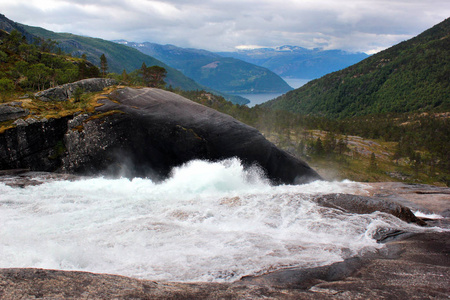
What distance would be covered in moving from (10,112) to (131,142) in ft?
46.6

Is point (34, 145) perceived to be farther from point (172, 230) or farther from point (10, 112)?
point (172, 230)

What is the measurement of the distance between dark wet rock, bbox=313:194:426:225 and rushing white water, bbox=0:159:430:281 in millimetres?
993

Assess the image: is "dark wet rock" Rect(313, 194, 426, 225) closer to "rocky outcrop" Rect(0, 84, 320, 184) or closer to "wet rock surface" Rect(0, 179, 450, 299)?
"wet rock surface" Rect(0, 179, 450, 299)

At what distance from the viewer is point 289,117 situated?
126812mm

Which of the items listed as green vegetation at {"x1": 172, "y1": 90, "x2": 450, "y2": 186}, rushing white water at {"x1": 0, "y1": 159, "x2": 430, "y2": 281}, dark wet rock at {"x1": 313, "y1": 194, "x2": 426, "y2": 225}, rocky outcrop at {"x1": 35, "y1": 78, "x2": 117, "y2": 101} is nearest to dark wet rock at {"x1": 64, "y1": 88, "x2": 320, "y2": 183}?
rushing white water at {"x1": 0, "y1": 159, "x2": 430, "y2": 281}

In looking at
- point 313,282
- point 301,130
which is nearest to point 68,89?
point 313,282

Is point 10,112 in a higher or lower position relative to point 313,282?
higher

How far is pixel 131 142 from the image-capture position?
32.1 metres

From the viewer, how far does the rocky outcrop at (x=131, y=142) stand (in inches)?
1229

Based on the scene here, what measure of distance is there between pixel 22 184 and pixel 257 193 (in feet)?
71.1

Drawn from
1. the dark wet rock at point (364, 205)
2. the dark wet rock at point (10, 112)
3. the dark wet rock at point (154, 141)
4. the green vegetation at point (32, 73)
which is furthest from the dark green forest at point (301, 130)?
the dark wet rock at point (364, 205)

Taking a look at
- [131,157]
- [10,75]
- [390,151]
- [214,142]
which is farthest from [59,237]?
[390,151]

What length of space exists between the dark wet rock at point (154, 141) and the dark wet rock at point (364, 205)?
36.6ft

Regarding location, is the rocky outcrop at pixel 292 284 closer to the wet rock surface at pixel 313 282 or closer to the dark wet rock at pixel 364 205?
the wet rock surface at pixel 313 282
